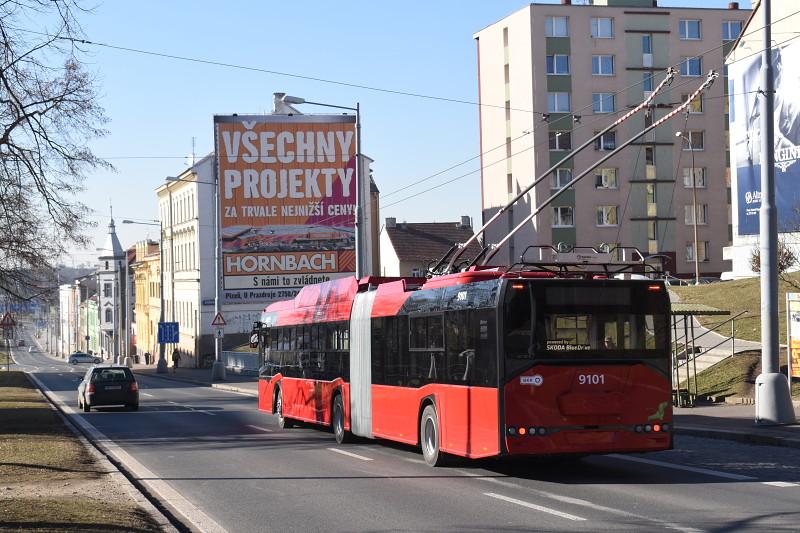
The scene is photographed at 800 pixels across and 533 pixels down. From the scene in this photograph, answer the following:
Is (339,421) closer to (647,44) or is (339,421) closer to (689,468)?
(689,468)

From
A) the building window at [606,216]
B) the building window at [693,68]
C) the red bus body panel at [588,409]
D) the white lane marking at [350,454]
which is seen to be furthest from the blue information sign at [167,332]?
the red bus body panel at [588,409]

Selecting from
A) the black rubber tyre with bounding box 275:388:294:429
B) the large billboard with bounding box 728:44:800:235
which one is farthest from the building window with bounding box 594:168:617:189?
the black rubber tyre with bounding box 275:388:294:429

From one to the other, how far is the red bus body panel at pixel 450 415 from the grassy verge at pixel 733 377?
10.3m

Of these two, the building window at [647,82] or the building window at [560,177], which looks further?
the building window at [647,82]

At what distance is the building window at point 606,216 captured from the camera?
2862 inches

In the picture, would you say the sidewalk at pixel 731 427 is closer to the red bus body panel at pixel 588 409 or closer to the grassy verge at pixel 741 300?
the red bus body panel at pixel 588 409

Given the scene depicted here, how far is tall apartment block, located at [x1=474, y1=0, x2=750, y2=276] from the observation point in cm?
7144

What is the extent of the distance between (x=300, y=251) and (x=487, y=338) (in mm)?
52900

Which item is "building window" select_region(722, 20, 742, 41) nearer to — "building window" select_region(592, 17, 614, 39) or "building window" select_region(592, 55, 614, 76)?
"building window" select_region(592, 17, 614, 39)

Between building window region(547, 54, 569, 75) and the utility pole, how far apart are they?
52.2 metres

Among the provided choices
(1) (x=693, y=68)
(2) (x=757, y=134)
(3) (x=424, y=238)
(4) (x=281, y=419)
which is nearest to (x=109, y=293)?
(3) (x=424, y=238)

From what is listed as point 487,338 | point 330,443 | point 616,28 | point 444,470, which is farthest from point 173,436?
point 616,28

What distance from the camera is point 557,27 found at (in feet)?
237

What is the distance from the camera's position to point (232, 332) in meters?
84.0
